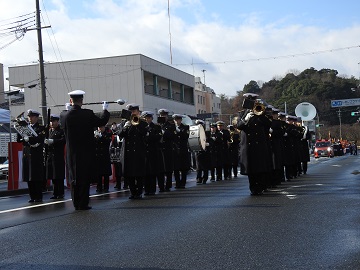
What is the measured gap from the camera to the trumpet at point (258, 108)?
404 inches

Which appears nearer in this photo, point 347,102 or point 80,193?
point 80,193

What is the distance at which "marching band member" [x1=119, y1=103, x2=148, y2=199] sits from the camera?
35.6 feet

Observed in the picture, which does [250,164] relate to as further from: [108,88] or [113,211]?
[108,88]

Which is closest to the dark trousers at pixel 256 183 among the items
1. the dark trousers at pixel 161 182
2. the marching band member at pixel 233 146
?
the dark trousers at pixel 161 182

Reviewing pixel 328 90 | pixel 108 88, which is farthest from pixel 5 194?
pixel 328 90

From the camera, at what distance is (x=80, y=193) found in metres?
9.00

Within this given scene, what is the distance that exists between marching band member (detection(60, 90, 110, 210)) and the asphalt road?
1.15ft

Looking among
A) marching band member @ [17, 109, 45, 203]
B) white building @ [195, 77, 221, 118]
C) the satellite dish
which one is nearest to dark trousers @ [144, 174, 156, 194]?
marching band member @ [17, 109, 45, 203]

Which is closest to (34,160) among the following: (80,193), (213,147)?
(80,193)

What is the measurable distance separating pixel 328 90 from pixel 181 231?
83.7 m

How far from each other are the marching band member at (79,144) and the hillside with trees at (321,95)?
7232 cm

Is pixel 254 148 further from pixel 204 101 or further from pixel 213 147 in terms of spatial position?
pixel 204 101

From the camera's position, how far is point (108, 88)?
46.1m

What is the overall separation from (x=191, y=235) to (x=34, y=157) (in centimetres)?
637
